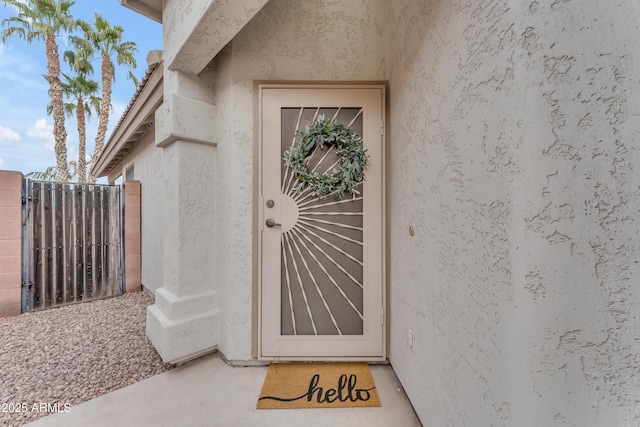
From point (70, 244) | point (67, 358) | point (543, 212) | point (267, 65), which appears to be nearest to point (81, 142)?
point (70, 244)

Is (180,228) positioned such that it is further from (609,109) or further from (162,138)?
(609,109)

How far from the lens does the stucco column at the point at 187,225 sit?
2.15m

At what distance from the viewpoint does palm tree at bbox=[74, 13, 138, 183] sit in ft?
24.8

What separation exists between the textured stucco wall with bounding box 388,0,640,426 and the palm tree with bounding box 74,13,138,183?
9622 millimetres

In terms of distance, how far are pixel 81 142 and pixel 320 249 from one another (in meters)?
11.8

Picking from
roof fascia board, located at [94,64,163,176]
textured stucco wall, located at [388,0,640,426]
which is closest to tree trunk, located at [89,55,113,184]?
roof fascia board, located at [94,64,163,176]

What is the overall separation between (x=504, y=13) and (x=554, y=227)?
2.74 feet

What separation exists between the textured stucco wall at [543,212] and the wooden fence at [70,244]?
16.3ft

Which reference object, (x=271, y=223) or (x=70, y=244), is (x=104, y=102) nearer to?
(x=70, y=244)

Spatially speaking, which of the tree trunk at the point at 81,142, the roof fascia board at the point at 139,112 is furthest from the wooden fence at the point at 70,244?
the tree trunk at the point at 81,142

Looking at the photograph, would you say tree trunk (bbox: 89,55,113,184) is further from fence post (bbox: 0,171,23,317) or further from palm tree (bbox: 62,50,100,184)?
fence post (bbox: 0,171,23,317)

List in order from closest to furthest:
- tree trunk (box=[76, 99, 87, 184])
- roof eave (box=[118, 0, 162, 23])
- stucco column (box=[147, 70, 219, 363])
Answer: stucco column (box=[147, 70, 219, 363]) < roof eave (box=[118, 0, 162, 23]) < tree trunk (box=[76, 99, 87, 184])

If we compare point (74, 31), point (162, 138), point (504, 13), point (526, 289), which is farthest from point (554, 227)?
point (74, 31)

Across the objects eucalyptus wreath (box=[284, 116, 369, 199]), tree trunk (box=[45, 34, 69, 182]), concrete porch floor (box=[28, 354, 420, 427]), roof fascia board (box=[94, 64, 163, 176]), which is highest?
tree trunk (box=[45, 34, 69, 182])
